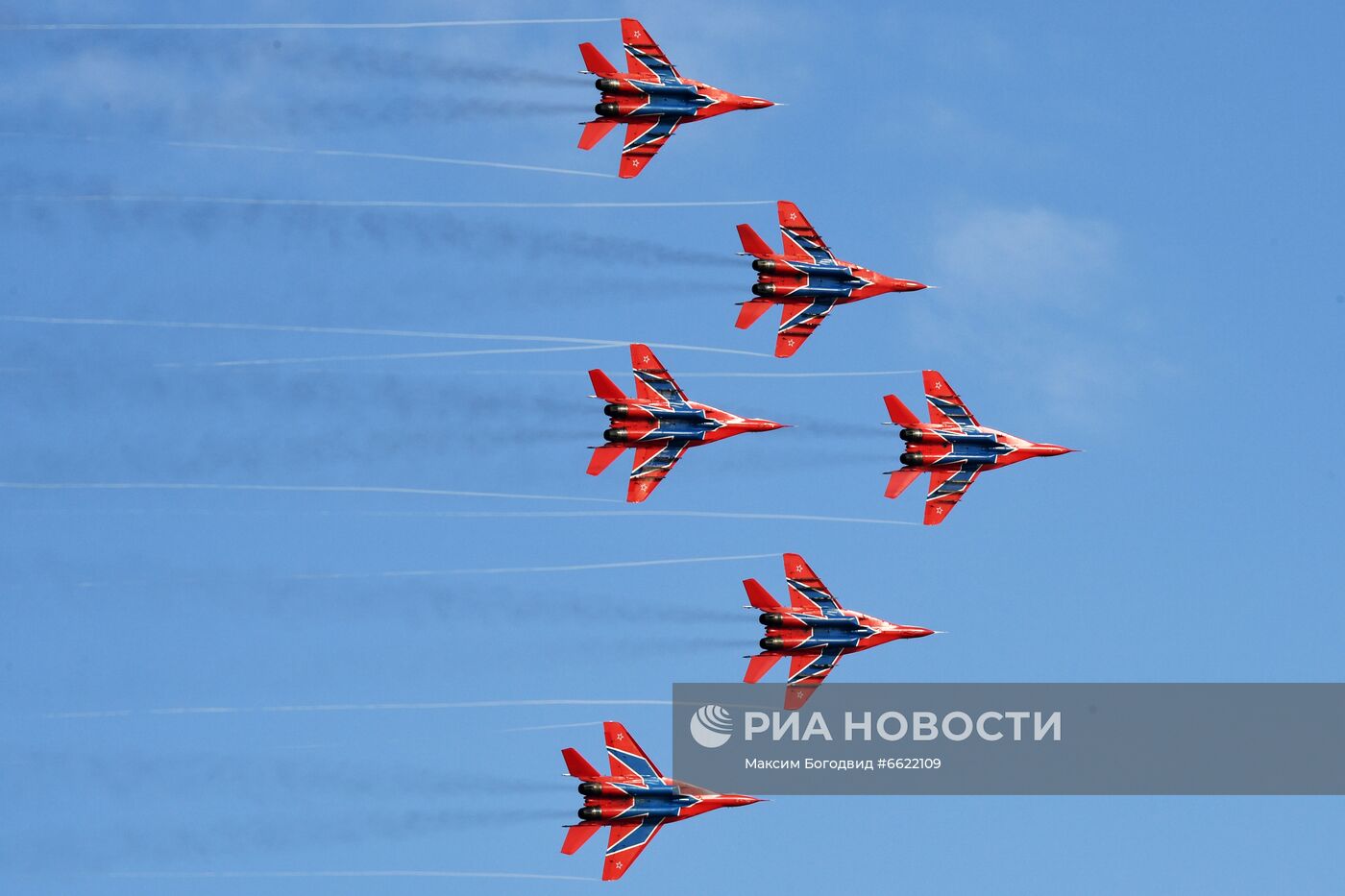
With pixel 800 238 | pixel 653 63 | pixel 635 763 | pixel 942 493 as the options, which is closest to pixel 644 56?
pixel 653 63

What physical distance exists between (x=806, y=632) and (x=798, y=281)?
1242cm

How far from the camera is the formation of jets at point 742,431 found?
343 feet

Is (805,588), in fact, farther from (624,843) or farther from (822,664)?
(624,843)

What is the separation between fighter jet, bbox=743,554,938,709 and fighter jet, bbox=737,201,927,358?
8367 mm

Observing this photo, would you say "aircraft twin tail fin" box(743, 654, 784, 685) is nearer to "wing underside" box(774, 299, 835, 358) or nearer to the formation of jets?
the formation of jets

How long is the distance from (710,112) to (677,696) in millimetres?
20659

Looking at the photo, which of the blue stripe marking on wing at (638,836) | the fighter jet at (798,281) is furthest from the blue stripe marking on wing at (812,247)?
the blue stripe marking on wing at (638,836)

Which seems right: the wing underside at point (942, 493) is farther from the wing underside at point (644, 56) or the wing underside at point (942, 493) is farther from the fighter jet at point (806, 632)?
the wing underside at point (644, 56)

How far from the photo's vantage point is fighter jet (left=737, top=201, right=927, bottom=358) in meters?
107

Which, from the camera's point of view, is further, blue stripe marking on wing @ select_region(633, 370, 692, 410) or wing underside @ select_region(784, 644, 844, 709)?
wing underside @ select_region(784, 644, 844, 709)

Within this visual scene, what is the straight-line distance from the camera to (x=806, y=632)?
353 ft

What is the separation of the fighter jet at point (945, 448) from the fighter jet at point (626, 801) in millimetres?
12676

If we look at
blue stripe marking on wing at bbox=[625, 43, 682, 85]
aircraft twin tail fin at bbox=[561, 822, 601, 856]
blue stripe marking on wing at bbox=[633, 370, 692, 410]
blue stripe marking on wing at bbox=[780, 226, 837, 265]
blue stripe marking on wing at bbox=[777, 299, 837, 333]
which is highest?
blue stripe marking on wing at bbox=[625, 43, 682, 85]

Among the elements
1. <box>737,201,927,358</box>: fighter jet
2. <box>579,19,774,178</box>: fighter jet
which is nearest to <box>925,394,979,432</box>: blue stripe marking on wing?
<box>737,201,927,358</box>: fighter jet
